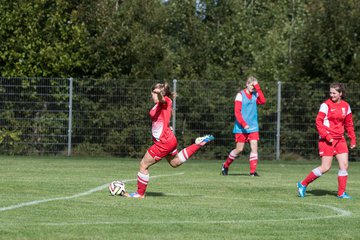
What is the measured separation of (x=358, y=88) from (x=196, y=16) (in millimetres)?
10835

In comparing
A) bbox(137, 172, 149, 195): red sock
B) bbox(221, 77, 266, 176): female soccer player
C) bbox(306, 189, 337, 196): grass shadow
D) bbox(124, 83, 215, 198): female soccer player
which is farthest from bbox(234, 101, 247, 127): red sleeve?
bbox(137, 172, 149, 195): red sock

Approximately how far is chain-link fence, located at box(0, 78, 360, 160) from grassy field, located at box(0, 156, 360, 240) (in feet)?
24.9

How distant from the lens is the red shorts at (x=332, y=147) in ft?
49.7

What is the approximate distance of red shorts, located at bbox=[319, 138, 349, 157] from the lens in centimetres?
1515

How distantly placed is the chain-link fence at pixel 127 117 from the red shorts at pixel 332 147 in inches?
546

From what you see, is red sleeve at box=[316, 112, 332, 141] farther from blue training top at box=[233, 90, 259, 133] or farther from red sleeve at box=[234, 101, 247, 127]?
blue training top at box=[233, 90, 259, 133]

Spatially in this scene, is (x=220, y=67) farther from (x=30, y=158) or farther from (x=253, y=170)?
(x=253, y=170)

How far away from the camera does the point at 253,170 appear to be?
2098 cm

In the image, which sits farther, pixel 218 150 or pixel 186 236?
pixel 218 150

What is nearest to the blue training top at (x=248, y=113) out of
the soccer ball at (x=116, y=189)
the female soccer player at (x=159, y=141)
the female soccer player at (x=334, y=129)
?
the female soccer player at (x=334, y=129)

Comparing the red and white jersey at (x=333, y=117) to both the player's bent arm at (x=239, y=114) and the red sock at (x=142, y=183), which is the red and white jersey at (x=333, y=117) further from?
the player's bent arm at (x=239, y=114)

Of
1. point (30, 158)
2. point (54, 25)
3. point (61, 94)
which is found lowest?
point (30, 158)

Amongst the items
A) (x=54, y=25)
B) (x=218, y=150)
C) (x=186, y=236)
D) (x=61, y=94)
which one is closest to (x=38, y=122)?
(x=61, y=94)

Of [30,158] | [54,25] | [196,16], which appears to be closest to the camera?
[30,158]
